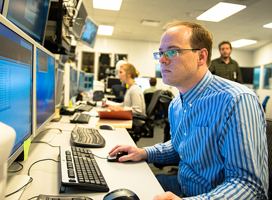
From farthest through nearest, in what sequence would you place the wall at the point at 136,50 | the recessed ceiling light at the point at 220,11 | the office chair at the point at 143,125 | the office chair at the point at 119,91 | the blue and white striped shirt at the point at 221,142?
Result: the wall at the point at 136,50 < the office chair at the point at 119,91 < the recessed ceiling light at the point at 220,11 < the office chair at the point at 143,125 < the blue and white striped shirt at the point at 221,142

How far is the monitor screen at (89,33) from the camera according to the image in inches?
113

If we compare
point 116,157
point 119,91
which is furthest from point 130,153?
point 119,91

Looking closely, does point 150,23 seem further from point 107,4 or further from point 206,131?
point 206,131

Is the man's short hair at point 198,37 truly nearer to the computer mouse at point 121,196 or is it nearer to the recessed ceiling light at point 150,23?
the computer mouse at point 121,196

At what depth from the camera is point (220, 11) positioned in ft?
15.8

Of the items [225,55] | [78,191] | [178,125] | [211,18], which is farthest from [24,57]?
[211,18]

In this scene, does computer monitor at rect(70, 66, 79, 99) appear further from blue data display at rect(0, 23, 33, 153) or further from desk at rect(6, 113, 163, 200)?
blue data display at rect(0, 23, 33, 153)

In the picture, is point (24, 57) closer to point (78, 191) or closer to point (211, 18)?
point (78, 191)

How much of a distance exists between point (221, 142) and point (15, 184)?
28.9 inches

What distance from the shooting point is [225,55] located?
342 centimetres

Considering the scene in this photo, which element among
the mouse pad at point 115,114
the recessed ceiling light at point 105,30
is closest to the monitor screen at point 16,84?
the mouse pad at point 115,114

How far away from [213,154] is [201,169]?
0.29 feet

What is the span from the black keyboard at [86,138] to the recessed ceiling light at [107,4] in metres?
4.06

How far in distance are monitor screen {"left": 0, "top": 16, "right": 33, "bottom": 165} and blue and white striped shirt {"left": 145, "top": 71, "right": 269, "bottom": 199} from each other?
0.58 meters
